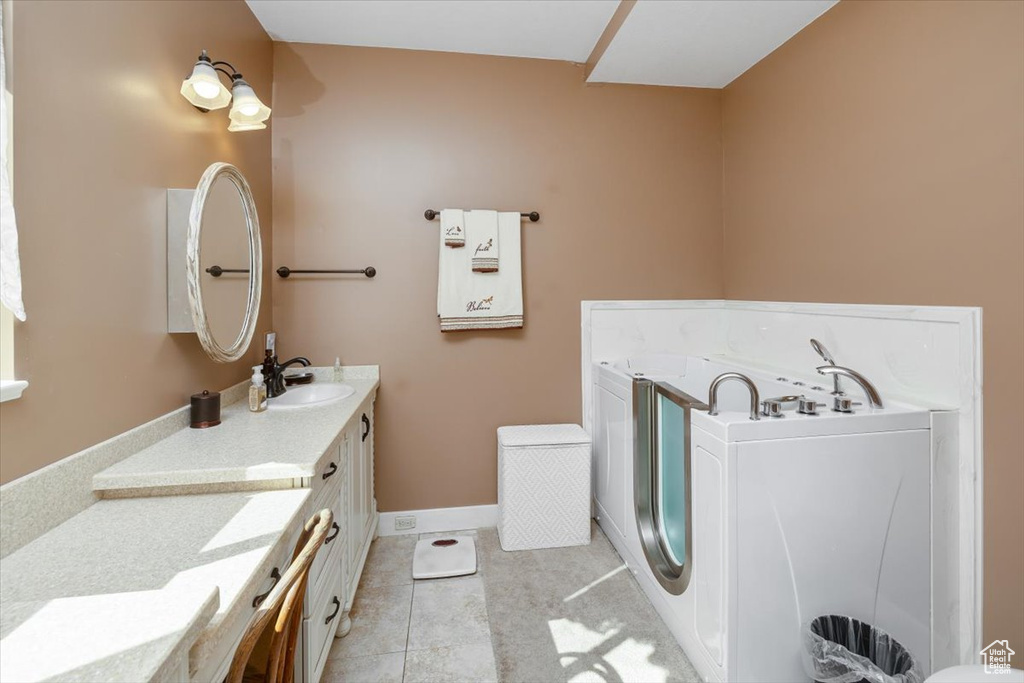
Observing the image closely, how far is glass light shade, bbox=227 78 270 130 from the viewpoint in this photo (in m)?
1.74

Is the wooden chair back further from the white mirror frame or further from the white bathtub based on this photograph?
the white bathtub

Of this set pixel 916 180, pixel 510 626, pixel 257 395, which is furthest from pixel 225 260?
pixel 916 180

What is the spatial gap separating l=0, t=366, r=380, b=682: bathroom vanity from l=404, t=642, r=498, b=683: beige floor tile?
12.7 inches

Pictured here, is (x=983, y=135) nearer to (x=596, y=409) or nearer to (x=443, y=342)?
(x=596, y=409)

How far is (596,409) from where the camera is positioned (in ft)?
8.78

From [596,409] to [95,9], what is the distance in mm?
2499

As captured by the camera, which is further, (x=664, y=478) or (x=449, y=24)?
(x=449, y=24)

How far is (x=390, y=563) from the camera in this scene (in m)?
2.29

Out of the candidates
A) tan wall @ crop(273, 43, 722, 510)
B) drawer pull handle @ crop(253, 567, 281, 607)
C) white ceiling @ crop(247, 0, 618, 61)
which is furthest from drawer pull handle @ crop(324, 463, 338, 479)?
white ceiling @ crop(247, 0, 618, 61)

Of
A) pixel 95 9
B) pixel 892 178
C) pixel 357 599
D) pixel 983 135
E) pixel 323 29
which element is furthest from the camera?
pixel 323 29

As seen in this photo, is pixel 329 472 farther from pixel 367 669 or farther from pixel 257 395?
pixel 367 669

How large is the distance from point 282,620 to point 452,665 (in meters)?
1.07

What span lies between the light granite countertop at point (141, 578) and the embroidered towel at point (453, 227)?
1610 millimetres

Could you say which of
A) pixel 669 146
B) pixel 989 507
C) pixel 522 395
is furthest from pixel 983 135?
pixel 522 395
